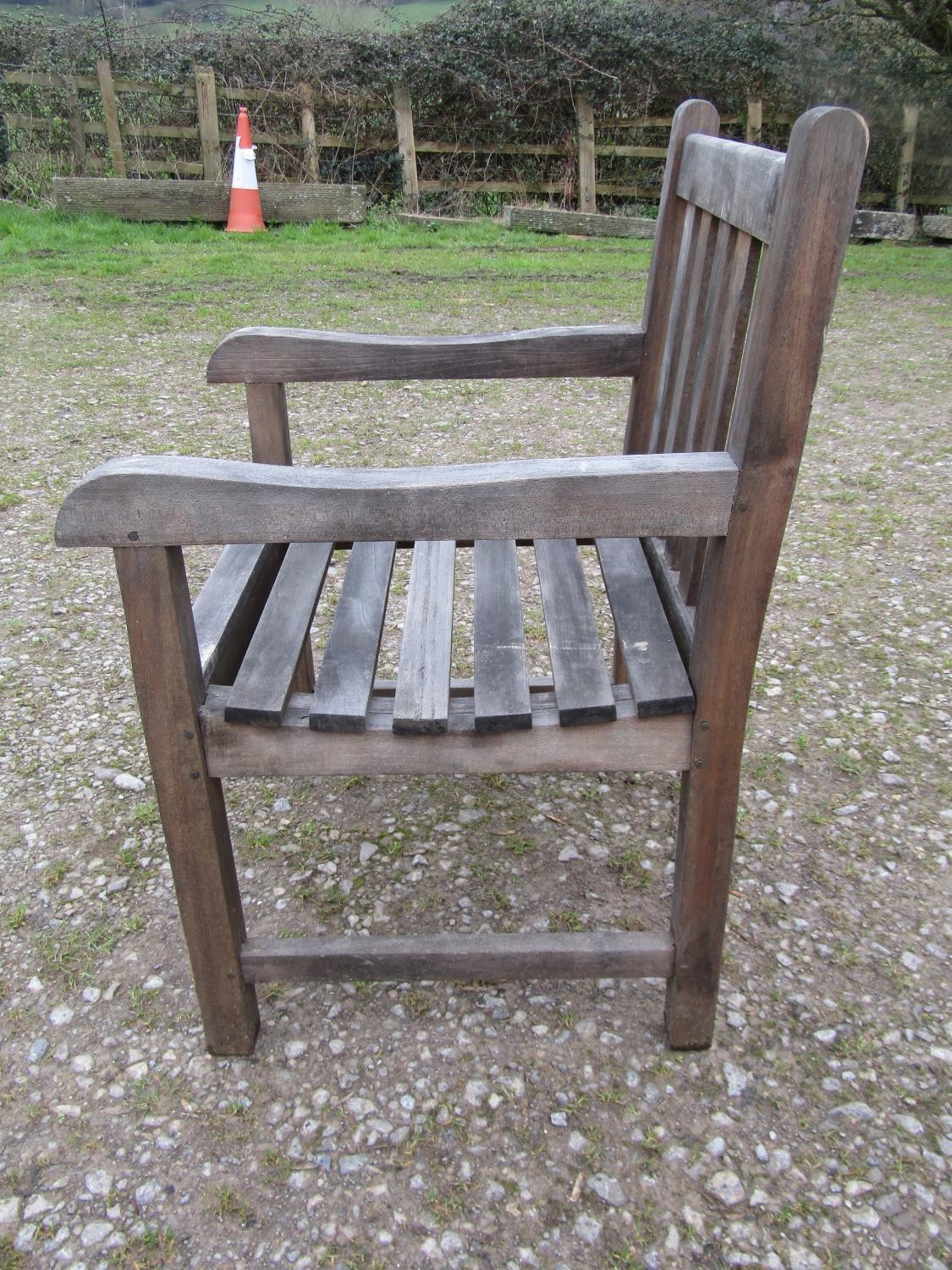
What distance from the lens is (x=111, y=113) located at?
977cm

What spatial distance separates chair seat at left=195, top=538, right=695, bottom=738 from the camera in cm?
145

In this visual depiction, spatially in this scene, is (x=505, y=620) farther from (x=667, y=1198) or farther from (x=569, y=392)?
(x=569, y=392)

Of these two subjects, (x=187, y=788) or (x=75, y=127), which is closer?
(x=187, y=788)

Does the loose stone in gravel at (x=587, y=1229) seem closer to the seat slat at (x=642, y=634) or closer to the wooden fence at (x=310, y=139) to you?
the seat slat at (x=642, y=634)

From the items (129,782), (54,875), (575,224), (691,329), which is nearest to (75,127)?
(575,224)

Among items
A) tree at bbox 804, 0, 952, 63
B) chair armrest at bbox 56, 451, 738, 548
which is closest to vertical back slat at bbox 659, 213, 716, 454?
chair armrest at bbox 56, 451, 738, 548

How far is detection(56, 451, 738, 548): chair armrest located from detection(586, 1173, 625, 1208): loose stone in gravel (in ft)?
3.13

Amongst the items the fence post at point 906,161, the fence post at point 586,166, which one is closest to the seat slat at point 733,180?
the fence post at point 586,166

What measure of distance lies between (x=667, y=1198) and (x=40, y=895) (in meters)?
1.34

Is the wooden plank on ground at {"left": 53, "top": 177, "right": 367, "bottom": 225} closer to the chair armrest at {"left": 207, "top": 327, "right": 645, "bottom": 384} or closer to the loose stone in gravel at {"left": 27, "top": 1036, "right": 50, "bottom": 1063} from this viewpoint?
the chair armrest at {"left": 207, "top": 327, "right": 645, "bottom": 384}

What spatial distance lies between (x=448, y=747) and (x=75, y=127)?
10506 millimetres

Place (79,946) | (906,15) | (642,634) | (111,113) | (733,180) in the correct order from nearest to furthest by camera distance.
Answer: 1. (733,180)
2. (642,634)
3. (79,946)
4. (111,113)
5. (906,15)

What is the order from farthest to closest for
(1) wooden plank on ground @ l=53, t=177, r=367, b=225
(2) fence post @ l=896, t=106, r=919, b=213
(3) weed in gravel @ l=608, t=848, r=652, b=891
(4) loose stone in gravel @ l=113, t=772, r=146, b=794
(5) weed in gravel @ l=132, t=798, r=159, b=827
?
(2) fence post @ l=896, t=106, r=919, b=213 < (1) wooden plank on ground @ l=53, t=177, r=367, b=225 < (4) loose stone in gravel @ l=113, t=772, r=146, b=794 < (5) weed in gravel @ l=132, t=798, r=159, b=827 < (3) weed in gravel @ l=608, t=848, r=652, b=891

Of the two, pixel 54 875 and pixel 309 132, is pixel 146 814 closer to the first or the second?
pixel 54 875
